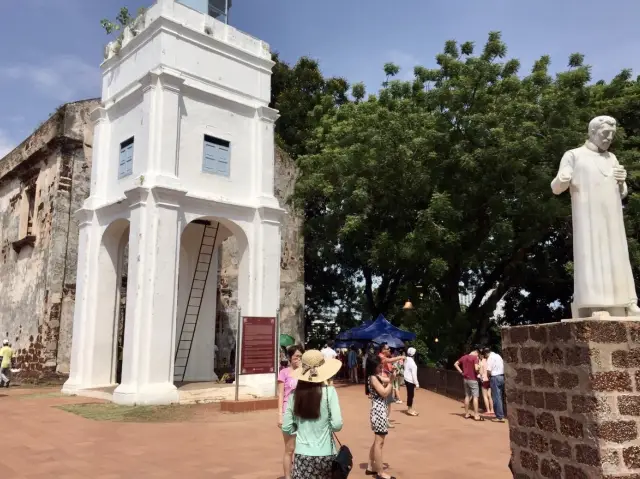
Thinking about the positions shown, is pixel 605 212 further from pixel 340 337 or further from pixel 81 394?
pixel 340 337

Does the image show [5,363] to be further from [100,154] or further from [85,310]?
[100,154]

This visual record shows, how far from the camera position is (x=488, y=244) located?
49.3 ft

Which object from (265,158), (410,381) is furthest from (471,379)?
(265,158)

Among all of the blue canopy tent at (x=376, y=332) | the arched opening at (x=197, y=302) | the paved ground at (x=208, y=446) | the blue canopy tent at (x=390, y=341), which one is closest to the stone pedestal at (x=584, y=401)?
the paved ground at (x=208, y=446)

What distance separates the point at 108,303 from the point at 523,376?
11451mm

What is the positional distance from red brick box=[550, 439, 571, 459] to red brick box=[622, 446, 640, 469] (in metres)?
0.43

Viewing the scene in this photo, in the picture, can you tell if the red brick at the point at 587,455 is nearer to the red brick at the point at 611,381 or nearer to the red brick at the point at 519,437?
the red brick at the point at 611,381

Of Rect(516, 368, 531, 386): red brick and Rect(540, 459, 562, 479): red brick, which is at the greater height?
Rect(516, 368, 531, 386): red brick

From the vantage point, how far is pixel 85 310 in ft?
45.7

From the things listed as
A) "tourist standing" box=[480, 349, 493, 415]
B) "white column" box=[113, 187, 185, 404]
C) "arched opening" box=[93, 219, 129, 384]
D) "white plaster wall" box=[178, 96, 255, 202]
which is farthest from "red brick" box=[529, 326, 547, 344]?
"arched opening" box=[93, 219, 129, 384]

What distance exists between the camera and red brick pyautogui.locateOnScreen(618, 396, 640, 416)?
4.39 meters

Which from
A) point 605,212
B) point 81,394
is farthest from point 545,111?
point 81,394

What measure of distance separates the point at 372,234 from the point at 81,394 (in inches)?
354

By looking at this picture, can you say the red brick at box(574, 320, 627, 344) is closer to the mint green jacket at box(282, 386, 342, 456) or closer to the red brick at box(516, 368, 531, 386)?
the red brick at box(516, 368, 531, 386)
